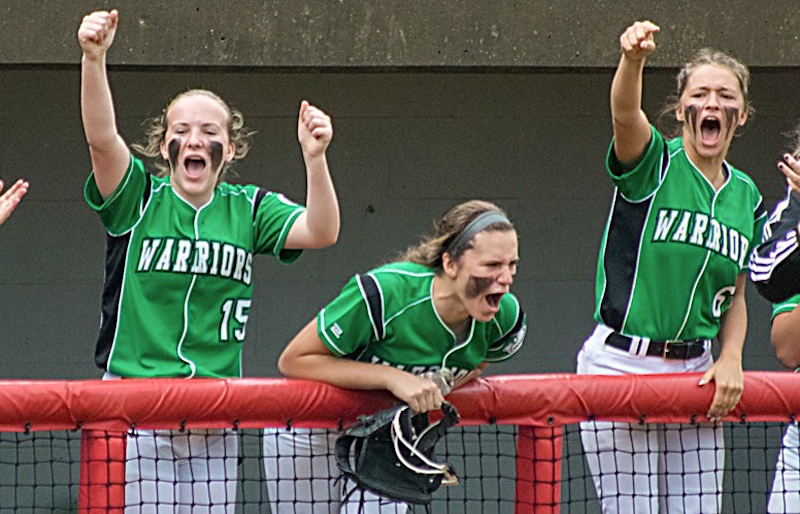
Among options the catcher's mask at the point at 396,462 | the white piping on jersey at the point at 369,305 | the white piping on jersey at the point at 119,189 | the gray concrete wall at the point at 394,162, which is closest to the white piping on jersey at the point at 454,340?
the white piping on jersey at the point at 369,305

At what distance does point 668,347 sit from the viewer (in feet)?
11.6

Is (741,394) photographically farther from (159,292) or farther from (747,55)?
(747,55)

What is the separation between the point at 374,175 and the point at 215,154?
8.09ft

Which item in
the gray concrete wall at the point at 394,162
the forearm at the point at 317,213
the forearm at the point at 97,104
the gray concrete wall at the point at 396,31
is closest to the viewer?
the forearm at the point at 97,104

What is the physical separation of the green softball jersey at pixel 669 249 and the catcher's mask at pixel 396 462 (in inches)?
32.5

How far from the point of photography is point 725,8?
5.27m

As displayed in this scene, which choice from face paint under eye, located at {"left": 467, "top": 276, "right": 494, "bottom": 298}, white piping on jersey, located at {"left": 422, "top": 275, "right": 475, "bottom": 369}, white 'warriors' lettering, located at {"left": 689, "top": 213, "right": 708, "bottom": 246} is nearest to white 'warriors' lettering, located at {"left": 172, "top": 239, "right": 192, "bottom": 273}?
white piping on jersey, located at {"left": 422, "top": 275, "right": 475, "bottom": 369}

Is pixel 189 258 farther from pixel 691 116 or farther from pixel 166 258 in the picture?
pixel 691 116

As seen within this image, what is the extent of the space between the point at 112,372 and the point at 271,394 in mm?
587

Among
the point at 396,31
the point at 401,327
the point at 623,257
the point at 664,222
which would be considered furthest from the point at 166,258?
the point at 396,31

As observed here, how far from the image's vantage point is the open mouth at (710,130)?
11.8 feet

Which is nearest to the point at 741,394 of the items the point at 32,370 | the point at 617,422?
the point at 617,422

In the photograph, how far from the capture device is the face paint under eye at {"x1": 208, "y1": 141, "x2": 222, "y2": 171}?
351 centimetres

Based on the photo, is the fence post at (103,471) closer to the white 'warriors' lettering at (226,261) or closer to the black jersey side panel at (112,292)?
the black jersey side panel at (112,292)
